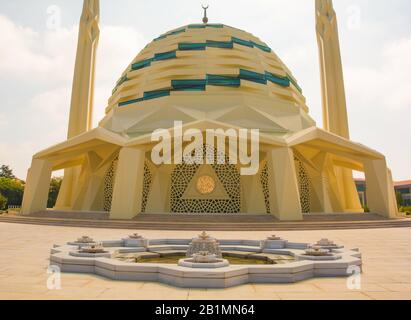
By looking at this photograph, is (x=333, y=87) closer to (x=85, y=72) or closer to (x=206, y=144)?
(x=206, y=144)

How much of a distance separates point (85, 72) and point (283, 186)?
78.6 feet

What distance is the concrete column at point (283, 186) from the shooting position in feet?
59.8

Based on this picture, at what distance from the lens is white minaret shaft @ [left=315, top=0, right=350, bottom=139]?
3002 centimetres

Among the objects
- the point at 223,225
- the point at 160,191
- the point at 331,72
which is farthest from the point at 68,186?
the point at 331,72

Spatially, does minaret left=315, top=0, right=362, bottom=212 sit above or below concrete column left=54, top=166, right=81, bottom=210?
above

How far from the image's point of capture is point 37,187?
22016mm

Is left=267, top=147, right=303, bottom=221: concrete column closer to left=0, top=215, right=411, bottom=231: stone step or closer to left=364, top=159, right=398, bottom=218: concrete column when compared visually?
left=0, top=215, right=411, bottom=231: stone step

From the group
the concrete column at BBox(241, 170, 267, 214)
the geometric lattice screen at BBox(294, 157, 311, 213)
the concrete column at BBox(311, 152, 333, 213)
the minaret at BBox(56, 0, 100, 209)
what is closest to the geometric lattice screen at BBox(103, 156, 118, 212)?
the minaret at BBox(56, 0, 100, 209)

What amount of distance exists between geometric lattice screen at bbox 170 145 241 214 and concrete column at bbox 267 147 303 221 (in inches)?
153

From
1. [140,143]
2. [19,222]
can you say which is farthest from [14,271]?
[19,222]

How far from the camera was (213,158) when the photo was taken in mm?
22578
